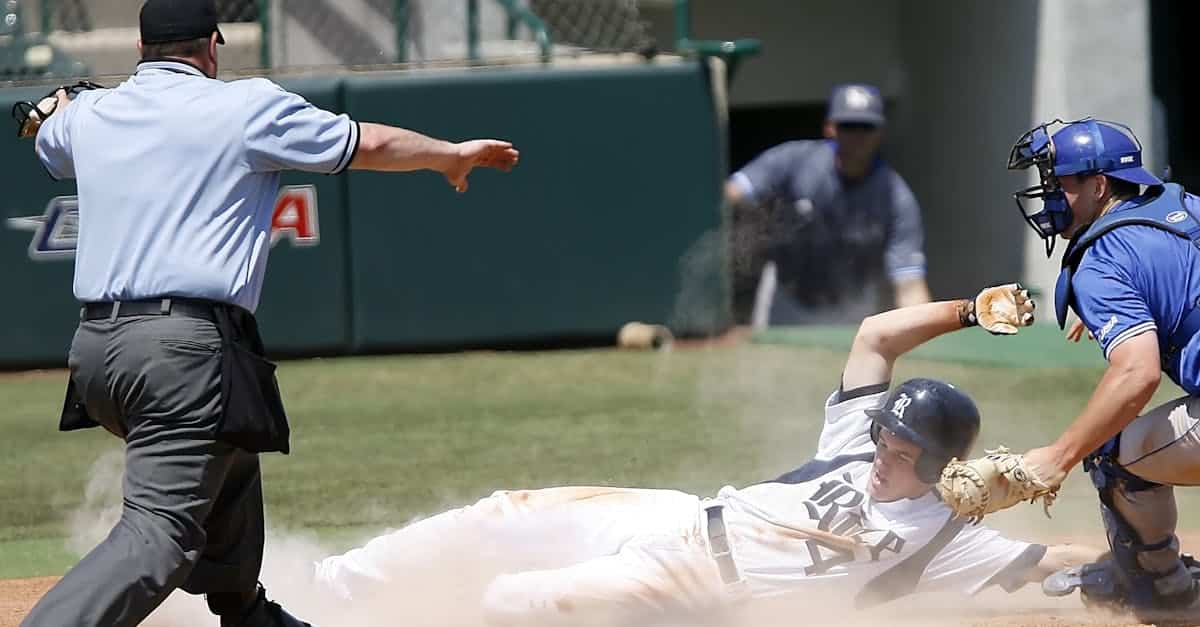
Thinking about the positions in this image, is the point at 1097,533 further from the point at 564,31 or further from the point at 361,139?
the point at 564,31

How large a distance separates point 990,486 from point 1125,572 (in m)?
0.79

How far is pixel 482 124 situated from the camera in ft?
37.4

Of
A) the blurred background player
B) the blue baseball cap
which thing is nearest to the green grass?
the blurred background player

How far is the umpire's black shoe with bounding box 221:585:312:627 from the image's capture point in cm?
432

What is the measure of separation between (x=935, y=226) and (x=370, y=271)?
23.3ft

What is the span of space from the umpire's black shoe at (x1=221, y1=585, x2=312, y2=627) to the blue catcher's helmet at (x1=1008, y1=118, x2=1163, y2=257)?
7.70 ft

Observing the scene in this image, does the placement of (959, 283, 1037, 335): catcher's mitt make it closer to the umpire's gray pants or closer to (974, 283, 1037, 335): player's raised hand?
(974, 283, 1037, 335): player's raised hand

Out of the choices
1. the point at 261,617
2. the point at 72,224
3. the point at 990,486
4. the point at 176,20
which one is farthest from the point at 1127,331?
the point at 72,224

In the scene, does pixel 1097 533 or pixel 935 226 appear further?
pixel 935 226

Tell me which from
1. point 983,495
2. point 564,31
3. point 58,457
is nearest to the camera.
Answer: point 983,495

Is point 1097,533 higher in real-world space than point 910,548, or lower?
lower

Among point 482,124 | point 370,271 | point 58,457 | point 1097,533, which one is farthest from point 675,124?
point 1097,533

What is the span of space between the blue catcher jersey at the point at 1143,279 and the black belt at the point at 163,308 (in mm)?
2286

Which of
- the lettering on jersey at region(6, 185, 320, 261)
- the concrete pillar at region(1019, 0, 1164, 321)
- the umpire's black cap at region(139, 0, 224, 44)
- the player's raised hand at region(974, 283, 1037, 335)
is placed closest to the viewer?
the umpire's black cap at region(139, 0, 224, 44)
